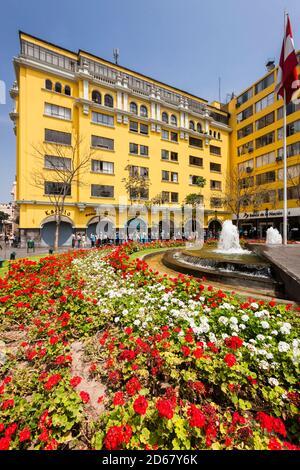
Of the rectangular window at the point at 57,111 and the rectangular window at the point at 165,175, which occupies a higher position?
the rectangular window at the point at 57,111

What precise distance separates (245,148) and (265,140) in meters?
3.77

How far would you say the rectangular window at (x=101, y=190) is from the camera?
2642 centimetres

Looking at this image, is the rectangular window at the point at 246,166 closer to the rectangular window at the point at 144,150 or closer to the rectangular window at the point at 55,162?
the rectangular window at the point at 144,150

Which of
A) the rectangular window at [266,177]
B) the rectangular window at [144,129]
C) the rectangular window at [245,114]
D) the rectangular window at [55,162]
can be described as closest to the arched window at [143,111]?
the rectangular window at [144,129]

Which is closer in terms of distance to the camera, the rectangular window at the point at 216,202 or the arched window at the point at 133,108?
the arched window at the point at 133,108

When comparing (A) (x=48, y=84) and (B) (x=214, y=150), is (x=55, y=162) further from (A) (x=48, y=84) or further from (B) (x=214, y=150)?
(B) (x=214, y=150)

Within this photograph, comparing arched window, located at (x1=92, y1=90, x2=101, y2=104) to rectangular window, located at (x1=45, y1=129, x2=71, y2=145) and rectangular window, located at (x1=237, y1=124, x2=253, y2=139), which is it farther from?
rectangular window, located at (x1=237, y1=124, x2=253, y2=139)

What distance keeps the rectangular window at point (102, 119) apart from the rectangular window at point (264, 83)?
980 inches

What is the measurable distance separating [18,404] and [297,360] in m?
3.01

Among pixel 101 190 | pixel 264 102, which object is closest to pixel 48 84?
pixel 101 190

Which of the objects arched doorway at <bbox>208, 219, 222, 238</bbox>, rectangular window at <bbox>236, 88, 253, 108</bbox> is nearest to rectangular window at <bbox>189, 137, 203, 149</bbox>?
rectangular window at <bbox>236, 88, 253, 108</bbox>

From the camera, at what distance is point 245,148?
37.3m
